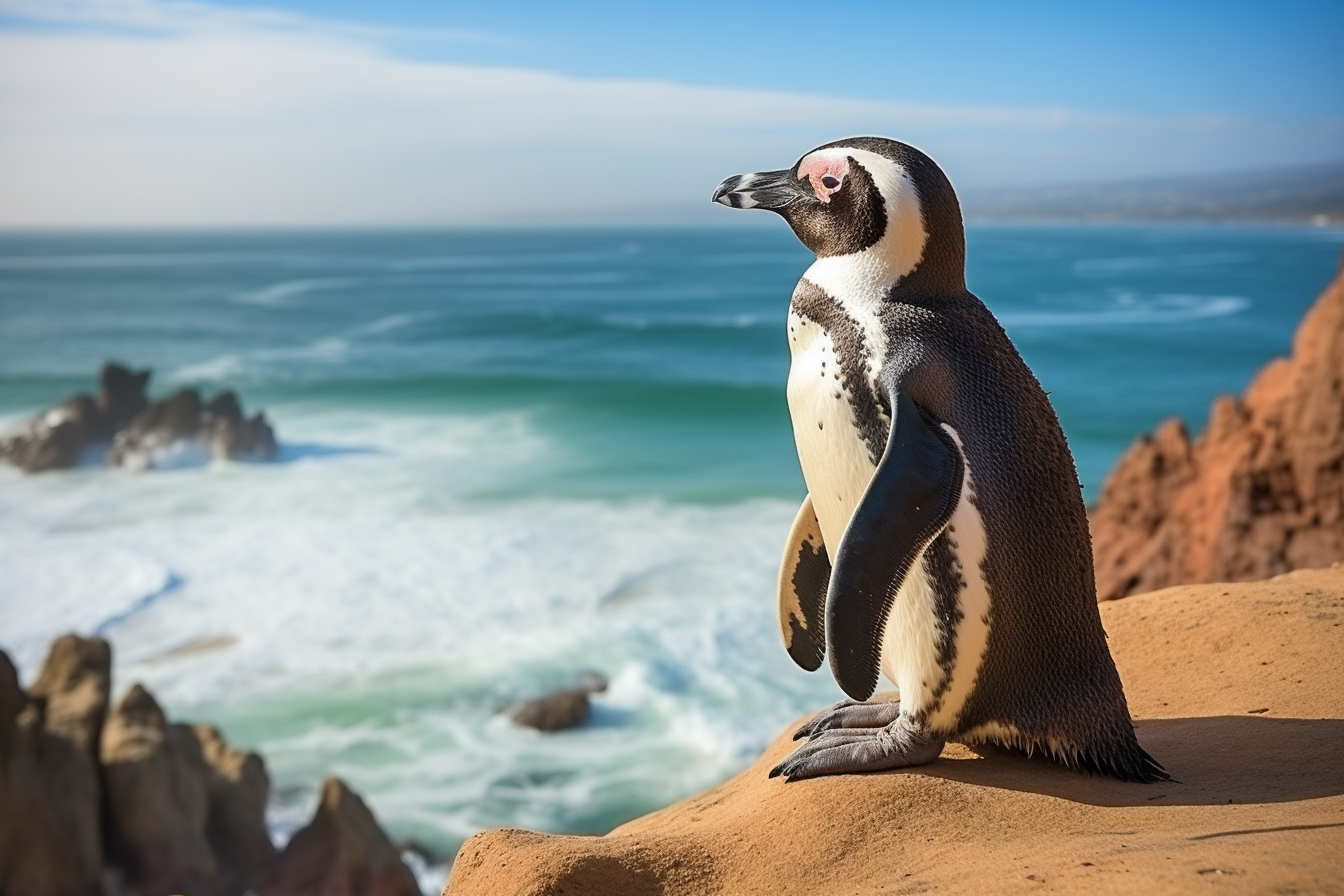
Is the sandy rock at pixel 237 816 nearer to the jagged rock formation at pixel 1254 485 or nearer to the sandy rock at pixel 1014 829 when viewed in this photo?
the sandy rock at pixel 1014 829

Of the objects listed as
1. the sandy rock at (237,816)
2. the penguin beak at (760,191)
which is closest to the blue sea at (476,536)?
the sandy rock at (237,816)

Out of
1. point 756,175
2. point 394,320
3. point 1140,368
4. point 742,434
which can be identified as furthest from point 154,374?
point 756,175

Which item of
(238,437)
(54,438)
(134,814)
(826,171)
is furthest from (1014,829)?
(54,438)

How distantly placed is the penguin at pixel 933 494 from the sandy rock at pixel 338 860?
5.12m

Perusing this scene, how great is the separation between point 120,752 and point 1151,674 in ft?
19.8

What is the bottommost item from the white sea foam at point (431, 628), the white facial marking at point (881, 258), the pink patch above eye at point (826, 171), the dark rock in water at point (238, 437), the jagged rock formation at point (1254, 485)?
the white sea foam at point (431, 628)

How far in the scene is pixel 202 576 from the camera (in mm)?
14953

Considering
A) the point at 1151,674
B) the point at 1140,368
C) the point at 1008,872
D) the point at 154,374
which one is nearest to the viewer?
the point at 1008,872

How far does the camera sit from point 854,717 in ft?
10.6

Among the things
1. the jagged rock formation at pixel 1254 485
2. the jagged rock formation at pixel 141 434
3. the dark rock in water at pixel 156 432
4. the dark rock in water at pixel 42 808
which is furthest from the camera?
the jagged rock formation at pixel 141 434

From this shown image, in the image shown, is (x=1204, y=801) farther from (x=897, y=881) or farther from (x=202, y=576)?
(x=202, y=576)

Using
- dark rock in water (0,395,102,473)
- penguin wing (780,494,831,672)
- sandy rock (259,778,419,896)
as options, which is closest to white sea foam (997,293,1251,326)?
dark rock in water (0,395,102,473)

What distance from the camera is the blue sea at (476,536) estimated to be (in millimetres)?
10555

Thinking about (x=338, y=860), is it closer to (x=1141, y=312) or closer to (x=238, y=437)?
(x=238, y=437)
